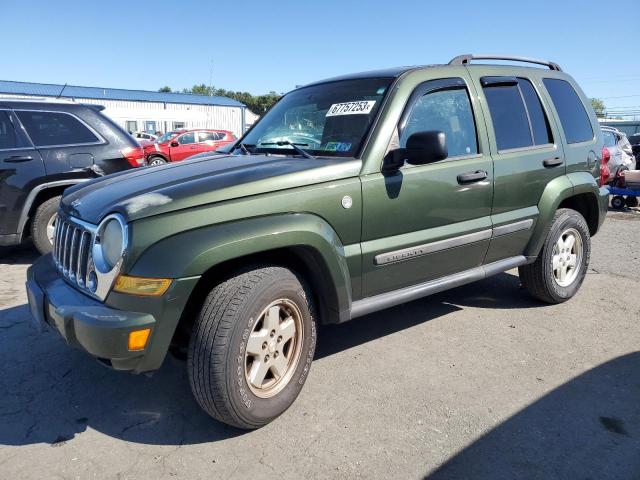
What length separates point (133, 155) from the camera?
6.03m

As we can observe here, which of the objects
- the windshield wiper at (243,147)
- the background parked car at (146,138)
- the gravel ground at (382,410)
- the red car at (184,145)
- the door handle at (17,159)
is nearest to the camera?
the gravel ground at (382,410)

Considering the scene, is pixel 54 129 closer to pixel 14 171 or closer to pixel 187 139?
pixel 14 171

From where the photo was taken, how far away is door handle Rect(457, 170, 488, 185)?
3318 mm

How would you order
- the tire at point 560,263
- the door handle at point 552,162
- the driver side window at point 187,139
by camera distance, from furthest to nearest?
the driver side window at point 187,139 < the tire at point 560,263 < the door handle at point 552,162

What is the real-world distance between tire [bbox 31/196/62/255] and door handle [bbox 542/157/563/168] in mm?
4987

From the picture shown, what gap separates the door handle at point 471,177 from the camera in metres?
3.32

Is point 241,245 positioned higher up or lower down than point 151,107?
lower down

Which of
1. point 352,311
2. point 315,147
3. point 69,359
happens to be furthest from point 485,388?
point 69,359

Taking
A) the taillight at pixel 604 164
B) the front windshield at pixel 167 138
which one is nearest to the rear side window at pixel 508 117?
the taillight at pixel 604 164

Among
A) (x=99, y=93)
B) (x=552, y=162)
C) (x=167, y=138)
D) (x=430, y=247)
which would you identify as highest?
(x=99, y=93)

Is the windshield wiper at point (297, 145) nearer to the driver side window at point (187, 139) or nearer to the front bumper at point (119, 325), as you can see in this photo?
the front bumper at point (119, 325)

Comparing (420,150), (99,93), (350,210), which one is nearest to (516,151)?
(420,150)

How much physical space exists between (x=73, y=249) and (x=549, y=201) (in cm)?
342

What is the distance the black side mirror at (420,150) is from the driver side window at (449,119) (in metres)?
0.24
